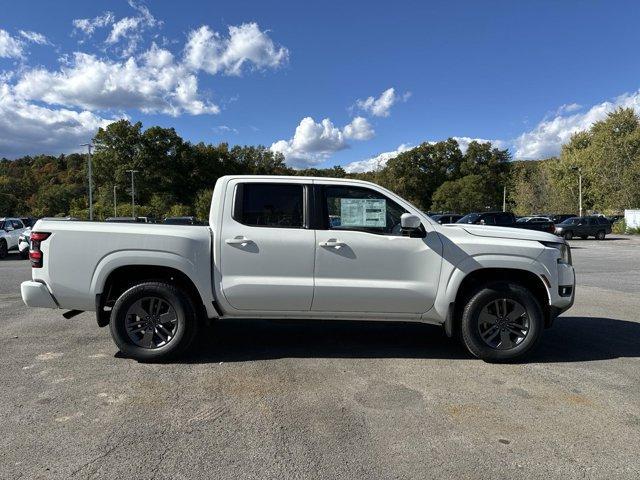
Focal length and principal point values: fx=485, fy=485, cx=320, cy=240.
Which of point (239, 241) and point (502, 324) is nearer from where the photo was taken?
point (239, 241)

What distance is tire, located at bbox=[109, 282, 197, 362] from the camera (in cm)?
486

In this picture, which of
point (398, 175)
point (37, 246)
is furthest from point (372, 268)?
point (398, 175)

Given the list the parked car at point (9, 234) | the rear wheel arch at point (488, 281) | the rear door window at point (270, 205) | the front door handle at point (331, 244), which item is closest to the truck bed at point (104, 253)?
the rear door window at point (270, 205)

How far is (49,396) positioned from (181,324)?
1.28 metres

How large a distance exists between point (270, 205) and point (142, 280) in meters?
1.54

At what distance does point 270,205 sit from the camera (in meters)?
5.00

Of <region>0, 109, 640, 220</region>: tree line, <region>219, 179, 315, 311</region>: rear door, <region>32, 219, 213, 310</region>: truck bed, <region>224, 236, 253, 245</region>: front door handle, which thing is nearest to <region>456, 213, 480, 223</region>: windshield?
<region>219, 179, 315, 311</region>: rear door

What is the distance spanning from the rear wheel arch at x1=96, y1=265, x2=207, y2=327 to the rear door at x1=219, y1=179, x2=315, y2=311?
390mm

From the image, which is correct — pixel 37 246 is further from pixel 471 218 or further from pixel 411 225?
pixel 471 218

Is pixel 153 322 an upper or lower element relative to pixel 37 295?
lower

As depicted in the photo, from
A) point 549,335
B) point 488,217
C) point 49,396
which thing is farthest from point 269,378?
point 488,217

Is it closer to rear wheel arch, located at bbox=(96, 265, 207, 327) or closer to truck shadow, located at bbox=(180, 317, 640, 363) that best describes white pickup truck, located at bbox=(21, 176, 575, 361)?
rear wheel arch, located at bbox=(96, 265, 207, 327)

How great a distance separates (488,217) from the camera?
24891mm

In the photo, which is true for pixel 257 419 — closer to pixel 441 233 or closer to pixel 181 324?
pixel 181 324
